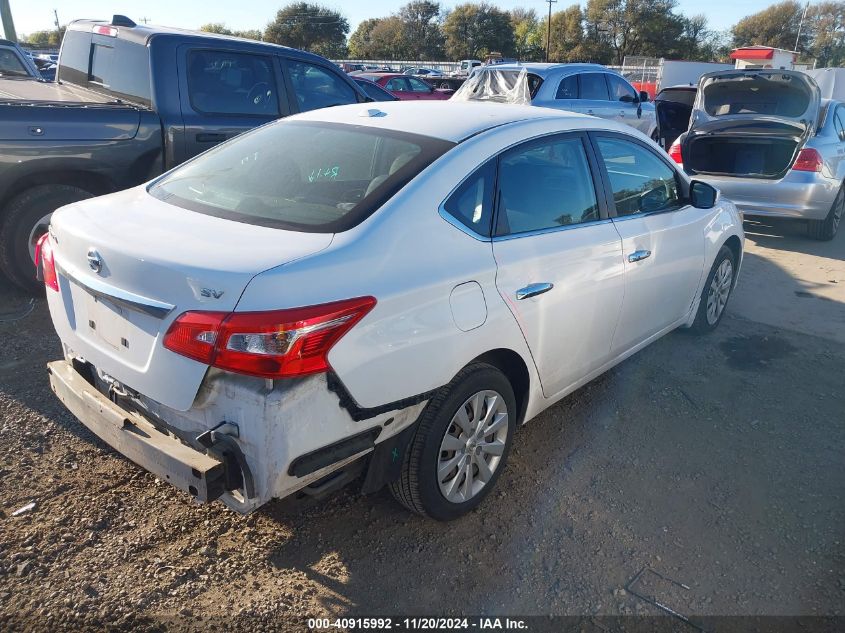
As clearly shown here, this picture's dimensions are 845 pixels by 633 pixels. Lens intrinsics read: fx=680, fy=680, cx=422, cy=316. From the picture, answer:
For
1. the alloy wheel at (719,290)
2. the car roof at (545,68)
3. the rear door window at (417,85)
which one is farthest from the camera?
the rear door window at (417,85)

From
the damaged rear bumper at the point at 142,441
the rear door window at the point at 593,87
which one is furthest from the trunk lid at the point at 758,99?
the damaged rear bumper at the point at 142,441

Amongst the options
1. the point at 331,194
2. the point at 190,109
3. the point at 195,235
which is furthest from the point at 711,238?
the point at 190,109

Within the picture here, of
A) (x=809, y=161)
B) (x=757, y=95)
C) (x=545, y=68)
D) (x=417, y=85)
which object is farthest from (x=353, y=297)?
(x=417, y=85)

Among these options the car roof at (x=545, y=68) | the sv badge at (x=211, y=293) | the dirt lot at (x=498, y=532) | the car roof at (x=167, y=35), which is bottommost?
the dirt lot at (x=498, y=532)

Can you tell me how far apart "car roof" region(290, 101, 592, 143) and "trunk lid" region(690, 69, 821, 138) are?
564 centimetres

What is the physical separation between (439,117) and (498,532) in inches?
76.0

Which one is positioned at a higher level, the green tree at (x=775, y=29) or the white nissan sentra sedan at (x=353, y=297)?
the green tree at (x=775, y=29)

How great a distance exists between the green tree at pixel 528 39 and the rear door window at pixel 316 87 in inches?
2314

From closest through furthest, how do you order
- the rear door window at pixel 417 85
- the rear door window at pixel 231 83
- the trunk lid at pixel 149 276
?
the trunk lid at pixel 149 276
the rear door window at pixel 231 83
the rear door window at pixel 417 85

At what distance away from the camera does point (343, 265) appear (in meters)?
2.32

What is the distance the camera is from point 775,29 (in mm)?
64812

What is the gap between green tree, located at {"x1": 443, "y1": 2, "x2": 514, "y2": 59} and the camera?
63062 mm

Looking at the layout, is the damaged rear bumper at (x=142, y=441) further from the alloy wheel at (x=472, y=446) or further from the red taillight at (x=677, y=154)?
the red taillight at (x=677, y=154)

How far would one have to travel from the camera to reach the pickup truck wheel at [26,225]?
487 centimetres
